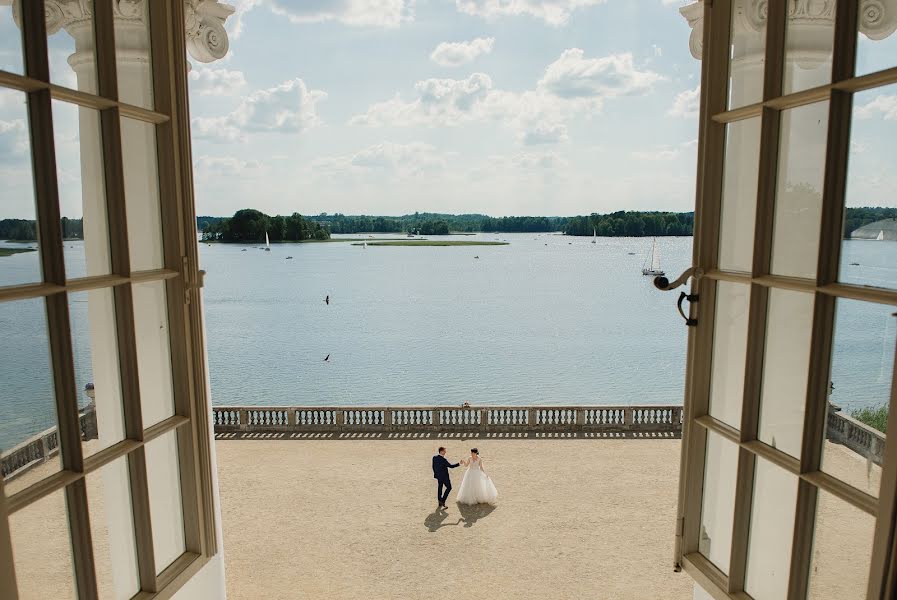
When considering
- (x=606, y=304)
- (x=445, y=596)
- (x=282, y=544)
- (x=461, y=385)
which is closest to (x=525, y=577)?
(x=445, y=596)

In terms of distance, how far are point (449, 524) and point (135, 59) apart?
24.0 feet

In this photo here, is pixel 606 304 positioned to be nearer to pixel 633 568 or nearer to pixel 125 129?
pixel 633 568

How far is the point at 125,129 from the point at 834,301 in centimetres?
291

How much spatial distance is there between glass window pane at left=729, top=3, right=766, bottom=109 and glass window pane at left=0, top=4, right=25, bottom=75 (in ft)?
9.15

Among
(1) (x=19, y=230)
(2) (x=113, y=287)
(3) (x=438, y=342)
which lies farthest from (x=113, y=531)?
(3) (x=438, y=342)

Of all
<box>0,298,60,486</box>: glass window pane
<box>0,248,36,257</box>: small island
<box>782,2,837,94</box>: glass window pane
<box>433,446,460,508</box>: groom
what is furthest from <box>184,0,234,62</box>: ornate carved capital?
<box>433,446,460,508</box>: groom

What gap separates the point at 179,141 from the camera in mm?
2814

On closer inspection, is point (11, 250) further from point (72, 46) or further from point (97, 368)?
point (72, 46)

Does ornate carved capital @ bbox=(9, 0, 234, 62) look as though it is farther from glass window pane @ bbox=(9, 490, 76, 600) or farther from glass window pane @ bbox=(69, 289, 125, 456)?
glass window pane @ bbox=(9, 490, 76, 600)

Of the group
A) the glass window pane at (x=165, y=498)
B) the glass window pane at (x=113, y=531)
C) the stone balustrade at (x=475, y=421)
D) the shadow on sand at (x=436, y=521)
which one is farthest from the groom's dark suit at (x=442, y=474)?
the glass window pane at (x=113, y=531)

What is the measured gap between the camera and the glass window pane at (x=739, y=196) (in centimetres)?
264

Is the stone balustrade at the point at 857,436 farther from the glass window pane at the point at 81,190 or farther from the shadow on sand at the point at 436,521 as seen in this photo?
the shadow on sand at the point at 436,521

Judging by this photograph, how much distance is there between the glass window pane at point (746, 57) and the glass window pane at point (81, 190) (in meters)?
2.70

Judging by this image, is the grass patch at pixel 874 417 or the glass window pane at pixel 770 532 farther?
the glass window pane at pixel 770 532
